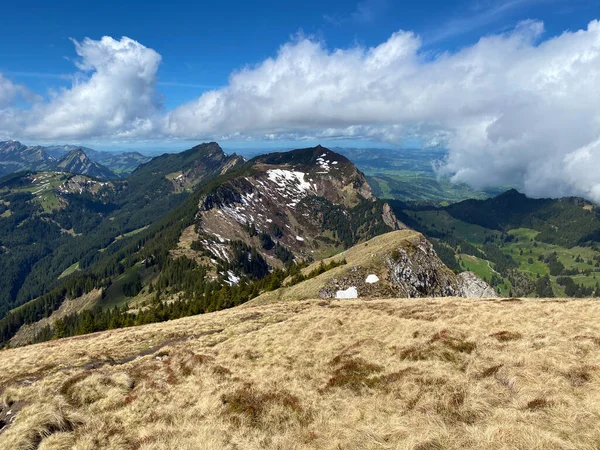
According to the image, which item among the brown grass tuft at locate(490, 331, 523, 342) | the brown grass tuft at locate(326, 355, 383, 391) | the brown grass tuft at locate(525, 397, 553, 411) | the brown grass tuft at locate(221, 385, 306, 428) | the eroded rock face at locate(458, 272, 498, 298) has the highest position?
the brown grass tuft at locate(525, 397, 553, 411)

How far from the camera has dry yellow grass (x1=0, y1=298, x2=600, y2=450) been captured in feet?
46.7

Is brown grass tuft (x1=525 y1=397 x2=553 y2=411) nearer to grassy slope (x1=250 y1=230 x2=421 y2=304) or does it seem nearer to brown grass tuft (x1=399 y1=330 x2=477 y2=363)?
brown grass tuft (x1=399 y1=330 x2=477 y2=363)

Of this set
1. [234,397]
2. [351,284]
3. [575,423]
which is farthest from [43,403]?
[351,284]

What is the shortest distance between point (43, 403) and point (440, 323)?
34997mm

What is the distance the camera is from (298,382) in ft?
76.9

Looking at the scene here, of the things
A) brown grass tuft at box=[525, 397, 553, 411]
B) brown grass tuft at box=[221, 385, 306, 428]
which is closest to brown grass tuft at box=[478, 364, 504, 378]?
brown grass tuft at box=[525, 397, 553, 411]

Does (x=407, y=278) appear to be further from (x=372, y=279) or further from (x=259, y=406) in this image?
(x=259, y=406)

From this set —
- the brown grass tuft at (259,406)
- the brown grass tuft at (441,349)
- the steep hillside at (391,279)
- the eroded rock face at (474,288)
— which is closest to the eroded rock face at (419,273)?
the steep hillside at (391,279)

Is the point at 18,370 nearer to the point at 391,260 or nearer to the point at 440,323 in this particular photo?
the point at 440,323

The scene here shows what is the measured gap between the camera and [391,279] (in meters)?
96.6

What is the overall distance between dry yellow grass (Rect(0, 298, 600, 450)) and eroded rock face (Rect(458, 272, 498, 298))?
83.5 m

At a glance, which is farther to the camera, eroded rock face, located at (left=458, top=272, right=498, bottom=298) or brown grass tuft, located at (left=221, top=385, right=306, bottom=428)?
eroded rock face, located at (left=458, top=272, right=498, bottom=298)

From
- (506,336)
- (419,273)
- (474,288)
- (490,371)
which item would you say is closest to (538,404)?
(490,371)

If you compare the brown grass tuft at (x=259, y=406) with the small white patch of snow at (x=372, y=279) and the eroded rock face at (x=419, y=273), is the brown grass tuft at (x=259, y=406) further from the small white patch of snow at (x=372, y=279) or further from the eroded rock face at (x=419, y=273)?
the eroded rock face at (x=419, y=273)
